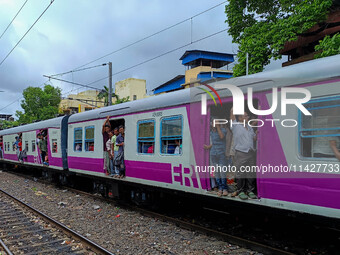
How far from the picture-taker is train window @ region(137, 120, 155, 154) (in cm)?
776

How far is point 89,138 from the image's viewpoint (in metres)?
10.7

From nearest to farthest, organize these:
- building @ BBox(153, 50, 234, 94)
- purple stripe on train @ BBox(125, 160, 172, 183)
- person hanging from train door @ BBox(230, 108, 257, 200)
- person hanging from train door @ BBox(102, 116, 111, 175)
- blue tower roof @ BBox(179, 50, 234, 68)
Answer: person hanging from train door @ BBox(230, 108, 257, 200) → purple stripe on train @ BBox(125, 160, 172, 183) → person hanging from train door @ BBox(102, 116, 111, 175) → building @ BBox(153, 50, 234, 94) → blue tower roof @ BBox(179, 50, 234, 68)

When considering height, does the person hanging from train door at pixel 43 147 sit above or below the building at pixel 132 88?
below

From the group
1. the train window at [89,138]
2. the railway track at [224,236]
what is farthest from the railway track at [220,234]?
the train window at [89,138]

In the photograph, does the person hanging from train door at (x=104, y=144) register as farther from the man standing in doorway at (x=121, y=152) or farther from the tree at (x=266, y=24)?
the tree at (x=266, y=24)

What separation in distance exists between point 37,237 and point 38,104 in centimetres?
3710

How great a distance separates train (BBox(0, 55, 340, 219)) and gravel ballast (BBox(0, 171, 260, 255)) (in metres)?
0.77

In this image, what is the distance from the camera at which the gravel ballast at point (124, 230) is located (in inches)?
229

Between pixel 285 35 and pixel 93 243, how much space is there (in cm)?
956

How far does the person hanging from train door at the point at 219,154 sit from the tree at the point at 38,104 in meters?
37.3

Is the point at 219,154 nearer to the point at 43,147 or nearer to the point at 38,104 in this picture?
the point at 43,147

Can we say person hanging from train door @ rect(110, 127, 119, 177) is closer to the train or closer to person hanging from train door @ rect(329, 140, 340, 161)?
the train

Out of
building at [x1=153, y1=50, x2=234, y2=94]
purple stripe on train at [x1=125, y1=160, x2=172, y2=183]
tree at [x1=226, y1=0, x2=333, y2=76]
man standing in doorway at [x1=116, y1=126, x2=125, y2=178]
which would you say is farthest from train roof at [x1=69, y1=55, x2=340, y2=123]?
building at [x1=153, y1=50, x2=234, y2=94]

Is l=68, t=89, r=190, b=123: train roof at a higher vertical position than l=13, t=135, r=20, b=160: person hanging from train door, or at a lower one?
higher
